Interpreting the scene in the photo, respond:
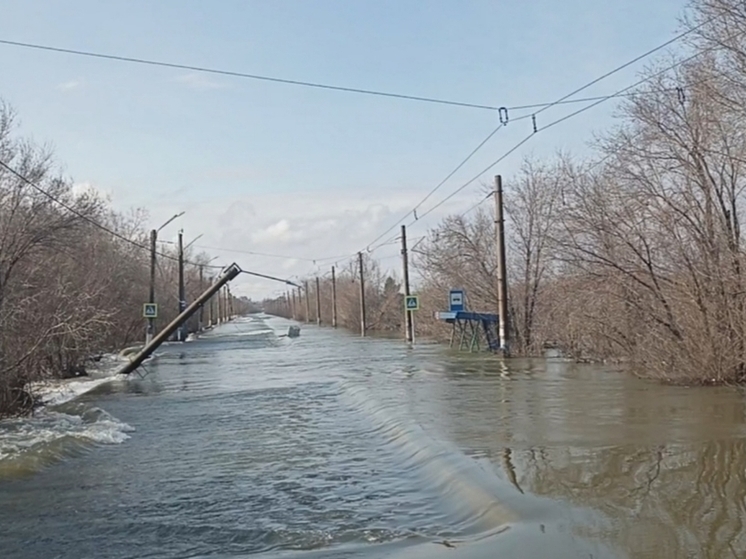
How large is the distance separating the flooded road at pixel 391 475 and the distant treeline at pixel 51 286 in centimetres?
158

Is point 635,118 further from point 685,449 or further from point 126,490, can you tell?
point 126,490

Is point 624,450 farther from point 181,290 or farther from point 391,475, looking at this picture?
point 181,290

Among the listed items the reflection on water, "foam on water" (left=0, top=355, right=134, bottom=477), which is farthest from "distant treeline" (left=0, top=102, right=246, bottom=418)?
the reflection on water

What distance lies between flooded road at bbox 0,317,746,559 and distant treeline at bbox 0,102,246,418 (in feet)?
5.17

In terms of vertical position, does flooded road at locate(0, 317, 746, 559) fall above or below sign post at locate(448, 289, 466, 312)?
below

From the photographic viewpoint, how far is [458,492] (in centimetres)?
1004

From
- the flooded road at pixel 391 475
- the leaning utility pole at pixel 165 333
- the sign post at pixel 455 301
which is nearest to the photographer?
the flooded road at pixel 391 475

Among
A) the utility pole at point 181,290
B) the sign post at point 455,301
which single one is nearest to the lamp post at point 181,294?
the utility pole at point 181,290

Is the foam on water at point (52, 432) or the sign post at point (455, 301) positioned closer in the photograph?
the foam on water at point (52, 432)

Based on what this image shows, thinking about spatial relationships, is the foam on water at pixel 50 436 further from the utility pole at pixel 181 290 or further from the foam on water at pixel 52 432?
the utility pole at pixel 181 290

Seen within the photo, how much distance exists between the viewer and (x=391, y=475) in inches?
460

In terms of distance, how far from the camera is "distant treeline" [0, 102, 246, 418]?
1836 centimetres

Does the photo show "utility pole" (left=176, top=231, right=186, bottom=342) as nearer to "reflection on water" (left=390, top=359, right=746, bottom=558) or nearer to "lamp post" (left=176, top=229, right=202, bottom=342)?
"lamp post" (left=176, top=229, right=202, bottom=342)

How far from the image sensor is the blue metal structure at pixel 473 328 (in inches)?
1353
